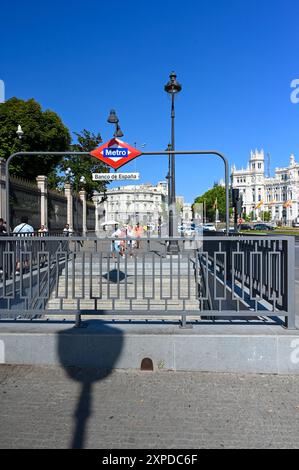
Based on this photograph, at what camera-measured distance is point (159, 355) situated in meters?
4.21

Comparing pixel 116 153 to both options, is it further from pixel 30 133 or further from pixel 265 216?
pixel 265 216

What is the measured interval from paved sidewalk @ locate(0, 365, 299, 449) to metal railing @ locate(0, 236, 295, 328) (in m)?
0.75

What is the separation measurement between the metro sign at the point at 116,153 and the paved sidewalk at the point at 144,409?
17.6 ft

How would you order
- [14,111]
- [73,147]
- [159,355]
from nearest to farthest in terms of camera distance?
[159,355], [14,111], [73,147]

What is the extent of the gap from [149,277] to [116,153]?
14.1ft

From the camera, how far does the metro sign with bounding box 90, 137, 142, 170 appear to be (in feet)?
27.7

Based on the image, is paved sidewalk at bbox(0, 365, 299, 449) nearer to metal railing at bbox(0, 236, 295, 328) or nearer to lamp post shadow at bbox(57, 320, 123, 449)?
lamp post shadow at bbox(57, 320, 123, 449)

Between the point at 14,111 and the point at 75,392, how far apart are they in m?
34.6

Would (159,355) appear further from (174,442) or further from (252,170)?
(252,170)

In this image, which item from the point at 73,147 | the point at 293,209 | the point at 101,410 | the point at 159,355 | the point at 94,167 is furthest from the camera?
the point at 293,209

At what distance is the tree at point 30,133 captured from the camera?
32.3 metres

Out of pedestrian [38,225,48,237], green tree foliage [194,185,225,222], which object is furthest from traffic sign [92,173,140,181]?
green tree foliage [194,185,225,222]

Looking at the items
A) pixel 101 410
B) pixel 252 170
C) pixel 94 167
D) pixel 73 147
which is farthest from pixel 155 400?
pixel 252 170

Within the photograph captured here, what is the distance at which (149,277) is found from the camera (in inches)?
198
